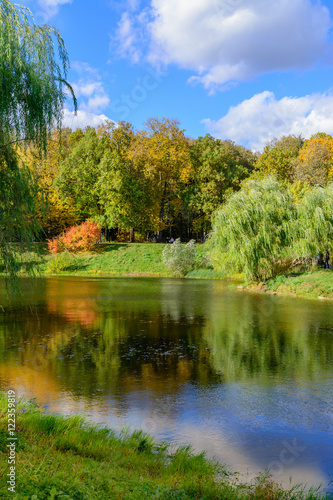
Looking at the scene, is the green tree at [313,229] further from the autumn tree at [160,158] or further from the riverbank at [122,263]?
the autumn tree at [160,158]

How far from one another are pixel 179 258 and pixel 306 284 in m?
15.5

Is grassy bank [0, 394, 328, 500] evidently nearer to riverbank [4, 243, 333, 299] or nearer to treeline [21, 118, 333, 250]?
riverbank [4, 243, 333, 299]

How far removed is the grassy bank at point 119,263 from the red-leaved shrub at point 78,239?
86cm

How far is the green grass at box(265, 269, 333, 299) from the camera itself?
24.9 metres

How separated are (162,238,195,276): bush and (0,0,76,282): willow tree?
31914 mm

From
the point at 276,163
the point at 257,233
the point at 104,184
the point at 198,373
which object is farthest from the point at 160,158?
the point at 198,373

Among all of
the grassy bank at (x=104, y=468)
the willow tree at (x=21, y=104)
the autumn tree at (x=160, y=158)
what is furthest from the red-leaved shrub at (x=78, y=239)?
the grassy bank at (x=104, y=468)

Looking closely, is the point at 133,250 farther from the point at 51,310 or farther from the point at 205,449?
the point at 205,449

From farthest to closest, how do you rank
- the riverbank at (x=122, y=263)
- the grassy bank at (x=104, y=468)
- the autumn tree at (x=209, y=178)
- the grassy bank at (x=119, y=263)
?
the autumn tree at (x=209, y=178), the grassy bank at (x=119, y=263), the riverbank at (x=122, y=263), the grassy bank at (x=104, y=468)

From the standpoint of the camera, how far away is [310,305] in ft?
72.3

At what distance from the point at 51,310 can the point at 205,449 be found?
48.9 feet

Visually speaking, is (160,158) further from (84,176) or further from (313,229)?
(313,229)

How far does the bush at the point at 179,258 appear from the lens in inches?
1561

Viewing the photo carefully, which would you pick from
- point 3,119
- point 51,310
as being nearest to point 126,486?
point 3,119
